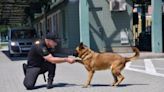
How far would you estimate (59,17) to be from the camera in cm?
3750

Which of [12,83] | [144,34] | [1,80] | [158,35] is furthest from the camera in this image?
[144,34]

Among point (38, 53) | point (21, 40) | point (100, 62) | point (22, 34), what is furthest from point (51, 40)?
point (22, 34)

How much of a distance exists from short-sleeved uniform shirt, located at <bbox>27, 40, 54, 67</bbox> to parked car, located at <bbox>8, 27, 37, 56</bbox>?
2038 cm

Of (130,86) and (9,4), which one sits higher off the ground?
(9,4)

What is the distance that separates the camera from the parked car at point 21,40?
110 feet

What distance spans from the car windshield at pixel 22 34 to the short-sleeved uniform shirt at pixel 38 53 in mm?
21912

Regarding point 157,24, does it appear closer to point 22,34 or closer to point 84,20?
point 84,20

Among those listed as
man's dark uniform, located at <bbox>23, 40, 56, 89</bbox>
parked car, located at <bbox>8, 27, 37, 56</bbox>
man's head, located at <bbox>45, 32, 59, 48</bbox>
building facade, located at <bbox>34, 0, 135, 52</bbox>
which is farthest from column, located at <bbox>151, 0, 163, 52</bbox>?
man's head, located at <bbox>45, 32, 59, 48</bbox>

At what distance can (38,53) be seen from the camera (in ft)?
40.1

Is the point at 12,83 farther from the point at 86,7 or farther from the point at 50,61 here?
the point at 86,7

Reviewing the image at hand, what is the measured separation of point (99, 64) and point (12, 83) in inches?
132

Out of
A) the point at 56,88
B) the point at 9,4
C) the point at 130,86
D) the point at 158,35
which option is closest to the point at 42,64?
the point at 56,88

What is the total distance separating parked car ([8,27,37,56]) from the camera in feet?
110

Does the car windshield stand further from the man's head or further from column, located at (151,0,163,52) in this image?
the man's head
